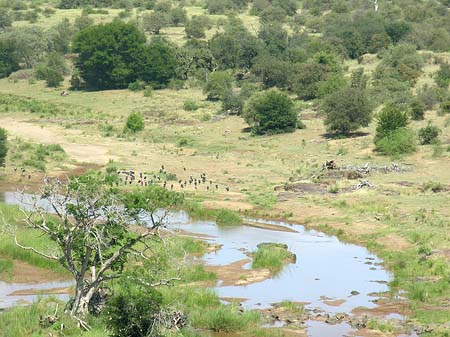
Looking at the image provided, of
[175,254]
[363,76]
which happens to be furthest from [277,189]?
[363,76]

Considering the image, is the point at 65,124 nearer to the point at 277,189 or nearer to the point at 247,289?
the point at 277,189

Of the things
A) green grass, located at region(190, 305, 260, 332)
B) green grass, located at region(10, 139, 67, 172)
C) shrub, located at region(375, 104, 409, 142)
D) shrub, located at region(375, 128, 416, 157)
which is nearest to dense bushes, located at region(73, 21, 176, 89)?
green grass, located at region(10, 139, 67, 172)

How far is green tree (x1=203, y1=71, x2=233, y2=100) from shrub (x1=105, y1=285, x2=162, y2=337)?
52.8m

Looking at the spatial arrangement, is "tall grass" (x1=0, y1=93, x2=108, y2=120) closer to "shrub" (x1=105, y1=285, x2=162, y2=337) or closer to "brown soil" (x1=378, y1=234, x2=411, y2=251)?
"brown soil" (x1=378, y1=234, x2=411, y2=251)

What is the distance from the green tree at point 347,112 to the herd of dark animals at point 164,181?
11.5 meters

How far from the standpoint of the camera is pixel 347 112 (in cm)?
5928

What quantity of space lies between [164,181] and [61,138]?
15.7 meters

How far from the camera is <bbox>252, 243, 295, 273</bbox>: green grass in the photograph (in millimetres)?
34125

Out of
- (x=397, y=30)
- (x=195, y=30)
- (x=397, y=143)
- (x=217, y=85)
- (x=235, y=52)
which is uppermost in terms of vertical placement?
(x=397, y=30)

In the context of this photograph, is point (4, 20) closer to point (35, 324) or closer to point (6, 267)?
point (6, 267)

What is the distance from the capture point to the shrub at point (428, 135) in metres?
55.9

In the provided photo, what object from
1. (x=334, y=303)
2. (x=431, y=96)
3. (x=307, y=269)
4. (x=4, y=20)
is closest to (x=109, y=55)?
(x=431, y=96)

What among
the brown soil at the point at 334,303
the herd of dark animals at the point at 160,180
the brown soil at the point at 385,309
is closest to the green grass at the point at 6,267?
the brown soil at the point at 334,303

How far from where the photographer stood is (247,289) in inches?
1238
